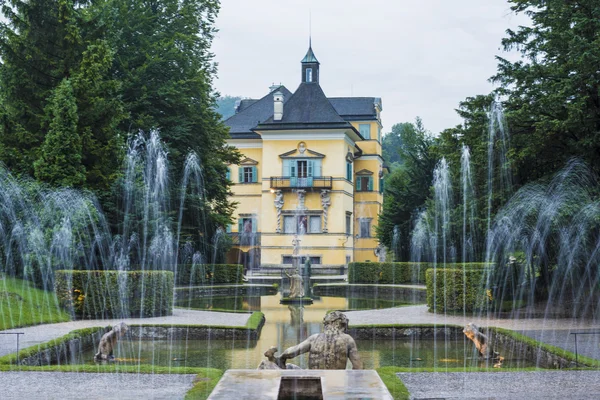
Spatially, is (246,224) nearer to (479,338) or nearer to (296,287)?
(296,287)

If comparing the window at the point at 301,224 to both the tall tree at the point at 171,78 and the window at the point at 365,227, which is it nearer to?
the window at the point at 365,227

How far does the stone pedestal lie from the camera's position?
7.46 metres

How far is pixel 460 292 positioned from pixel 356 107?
4491cm

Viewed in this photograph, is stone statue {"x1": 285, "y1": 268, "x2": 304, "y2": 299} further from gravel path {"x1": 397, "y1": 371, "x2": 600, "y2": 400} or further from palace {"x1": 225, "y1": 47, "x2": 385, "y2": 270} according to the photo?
palace {"x1": 225, "y1": 47, "x2": 385, "y2": 270}

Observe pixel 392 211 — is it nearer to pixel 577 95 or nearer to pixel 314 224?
pixel 314 224

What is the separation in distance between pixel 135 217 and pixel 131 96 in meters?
6.55

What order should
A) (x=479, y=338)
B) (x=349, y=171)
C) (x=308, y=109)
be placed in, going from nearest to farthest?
1. (x=479, y=338)
2. (x=308, y=109)
3. (x=349, y=171)

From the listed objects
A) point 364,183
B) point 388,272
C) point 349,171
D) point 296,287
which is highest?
point 349,171

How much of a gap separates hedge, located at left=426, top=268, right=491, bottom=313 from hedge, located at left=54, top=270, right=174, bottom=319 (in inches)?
345

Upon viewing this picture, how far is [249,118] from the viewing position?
63.6 metres

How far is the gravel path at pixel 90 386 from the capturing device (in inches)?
377

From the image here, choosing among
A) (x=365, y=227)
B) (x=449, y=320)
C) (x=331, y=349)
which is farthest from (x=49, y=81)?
(x=365, y=227)

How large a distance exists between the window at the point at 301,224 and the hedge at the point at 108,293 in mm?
33265

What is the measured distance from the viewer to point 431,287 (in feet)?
79.4
